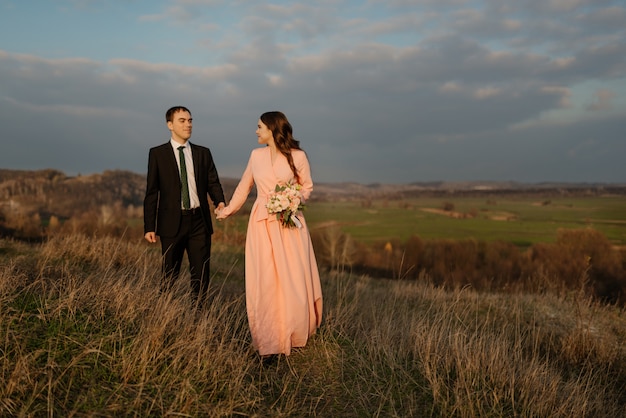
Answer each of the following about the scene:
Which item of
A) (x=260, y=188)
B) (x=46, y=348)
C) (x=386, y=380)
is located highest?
(x=260, y=188)

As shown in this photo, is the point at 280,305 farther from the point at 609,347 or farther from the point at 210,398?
the point at 609,347

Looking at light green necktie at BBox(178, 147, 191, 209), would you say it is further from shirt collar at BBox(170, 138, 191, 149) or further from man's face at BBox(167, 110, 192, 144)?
man's face at BBox(167, 110, 192, 144)

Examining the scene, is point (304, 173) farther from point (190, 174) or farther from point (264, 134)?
point (190, 174)

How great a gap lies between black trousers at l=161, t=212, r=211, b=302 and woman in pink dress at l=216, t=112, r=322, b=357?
A: 111cm

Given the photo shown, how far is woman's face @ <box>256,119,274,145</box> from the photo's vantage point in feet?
16.4

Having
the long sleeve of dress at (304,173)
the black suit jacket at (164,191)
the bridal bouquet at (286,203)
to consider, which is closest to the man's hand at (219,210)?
the black suit jacket at (164,191)

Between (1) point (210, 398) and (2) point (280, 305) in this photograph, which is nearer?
(1) point (210, 398)

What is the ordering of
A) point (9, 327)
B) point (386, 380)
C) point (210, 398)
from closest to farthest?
point (210, 398) → point (9, 327) → point (386, 380)

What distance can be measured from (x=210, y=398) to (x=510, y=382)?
2.65m

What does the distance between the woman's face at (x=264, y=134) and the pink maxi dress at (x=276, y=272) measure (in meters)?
0.16

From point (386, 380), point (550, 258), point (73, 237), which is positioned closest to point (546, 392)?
point (386, 380)

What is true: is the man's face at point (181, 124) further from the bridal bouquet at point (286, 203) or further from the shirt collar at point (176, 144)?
the bridal bouquet at point (286, 203)

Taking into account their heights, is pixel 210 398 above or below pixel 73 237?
below

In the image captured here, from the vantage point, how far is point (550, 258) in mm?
41406
